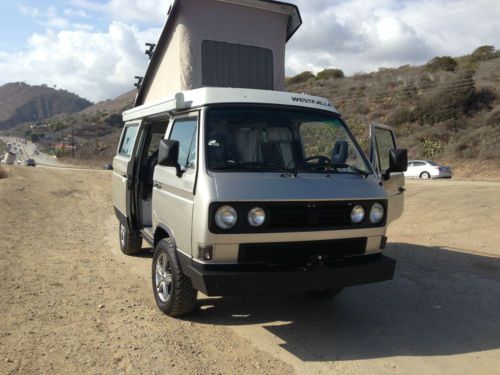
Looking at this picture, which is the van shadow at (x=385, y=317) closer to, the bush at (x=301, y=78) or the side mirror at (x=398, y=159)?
the side mirror at (x=398, y=159)

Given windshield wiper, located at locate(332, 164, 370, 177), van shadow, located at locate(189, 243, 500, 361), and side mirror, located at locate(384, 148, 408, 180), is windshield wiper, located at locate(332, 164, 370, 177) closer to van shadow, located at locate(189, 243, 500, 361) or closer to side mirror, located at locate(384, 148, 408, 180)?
side mirror, located at locate(384, 148, 408, 180)

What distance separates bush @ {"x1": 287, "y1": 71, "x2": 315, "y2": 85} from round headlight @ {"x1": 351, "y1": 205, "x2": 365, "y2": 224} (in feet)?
175

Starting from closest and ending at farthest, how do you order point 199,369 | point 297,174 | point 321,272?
point 199,369 < point 321,272 < point 297,174

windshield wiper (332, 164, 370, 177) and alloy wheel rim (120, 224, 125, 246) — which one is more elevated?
windshield wiper (332, 164, 370, 177)

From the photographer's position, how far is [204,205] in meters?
4.16

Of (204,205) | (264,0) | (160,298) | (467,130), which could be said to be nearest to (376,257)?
(204,205)

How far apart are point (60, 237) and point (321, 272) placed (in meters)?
6.31

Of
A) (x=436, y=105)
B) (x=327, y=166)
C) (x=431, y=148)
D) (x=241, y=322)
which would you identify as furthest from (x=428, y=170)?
(x=241, y=322)

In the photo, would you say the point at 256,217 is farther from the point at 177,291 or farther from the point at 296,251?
the point at 177,291

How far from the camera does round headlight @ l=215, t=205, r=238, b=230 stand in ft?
13.6

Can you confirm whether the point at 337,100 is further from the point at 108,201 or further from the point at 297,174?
the point at 297,174

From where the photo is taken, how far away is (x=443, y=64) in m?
45.4

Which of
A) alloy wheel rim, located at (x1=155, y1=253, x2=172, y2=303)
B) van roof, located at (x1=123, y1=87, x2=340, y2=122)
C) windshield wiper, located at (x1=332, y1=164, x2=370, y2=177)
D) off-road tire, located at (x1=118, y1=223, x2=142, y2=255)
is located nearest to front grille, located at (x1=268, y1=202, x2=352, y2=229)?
windshield wiper, located at (x1=332, y1=164, x2=370, y2=177)

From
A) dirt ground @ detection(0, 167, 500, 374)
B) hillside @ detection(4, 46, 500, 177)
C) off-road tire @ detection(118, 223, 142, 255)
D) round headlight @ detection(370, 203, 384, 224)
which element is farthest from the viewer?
hillside @ detection(4, 46, 500, 177)
